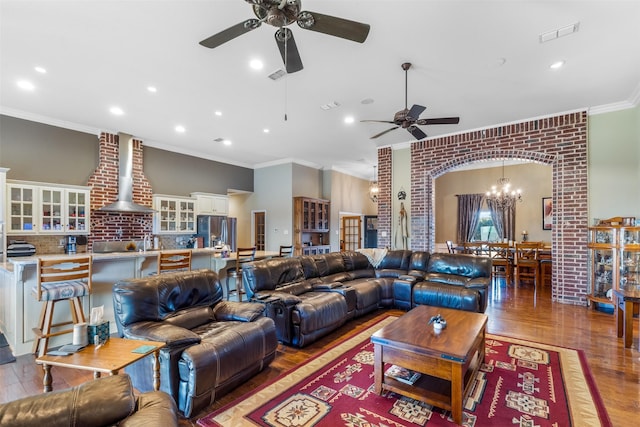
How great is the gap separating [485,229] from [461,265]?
501 centimetres

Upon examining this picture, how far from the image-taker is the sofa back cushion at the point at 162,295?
249 cm

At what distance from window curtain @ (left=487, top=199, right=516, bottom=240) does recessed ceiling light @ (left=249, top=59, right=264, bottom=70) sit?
7.86m

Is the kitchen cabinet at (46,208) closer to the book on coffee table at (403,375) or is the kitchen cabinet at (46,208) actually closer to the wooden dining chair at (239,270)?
the wooden dining chair at (239,270)

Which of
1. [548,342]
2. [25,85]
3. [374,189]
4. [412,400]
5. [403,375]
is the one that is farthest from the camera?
[374,189]


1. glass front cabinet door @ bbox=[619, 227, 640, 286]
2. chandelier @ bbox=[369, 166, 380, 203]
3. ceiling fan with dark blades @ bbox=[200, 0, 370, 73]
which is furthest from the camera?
chandelier @ bbox=[369, 166, 380, 203]

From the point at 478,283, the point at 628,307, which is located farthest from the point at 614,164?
the point at 478,283

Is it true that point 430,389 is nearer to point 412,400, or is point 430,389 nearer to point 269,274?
point 412,400

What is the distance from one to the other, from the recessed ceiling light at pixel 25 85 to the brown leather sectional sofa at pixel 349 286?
3.85 m

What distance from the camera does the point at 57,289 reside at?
10.5ft

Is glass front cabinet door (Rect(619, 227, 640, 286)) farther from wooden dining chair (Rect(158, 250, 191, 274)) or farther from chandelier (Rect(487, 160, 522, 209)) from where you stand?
wooden dining chair (Rect(158, 250, 191, 274))

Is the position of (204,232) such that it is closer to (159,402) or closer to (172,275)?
(172,275)

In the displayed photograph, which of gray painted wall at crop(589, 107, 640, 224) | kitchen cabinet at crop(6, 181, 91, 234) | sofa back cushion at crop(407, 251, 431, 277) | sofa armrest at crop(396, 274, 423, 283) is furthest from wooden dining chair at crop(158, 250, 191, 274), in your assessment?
gray painted wall at crop(589, 107, 640, 224)

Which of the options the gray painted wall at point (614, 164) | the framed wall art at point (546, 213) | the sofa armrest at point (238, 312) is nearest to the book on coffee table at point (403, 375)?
the sofa armrest at point (238, 312)

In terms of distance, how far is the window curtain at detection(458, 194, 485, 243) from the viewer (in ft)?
30.2
